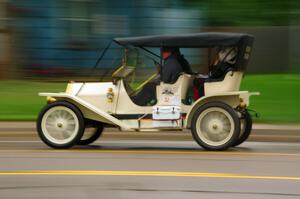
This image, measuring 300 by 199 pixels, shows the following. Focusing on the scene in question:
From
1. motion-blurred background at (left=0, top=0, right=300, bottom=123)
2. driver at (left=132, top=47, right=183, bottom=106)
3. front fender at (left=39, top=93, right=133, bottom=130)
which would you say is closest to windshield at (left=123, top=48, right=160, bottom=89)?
driver at (left=132, top=47, right=183, bottom=106)

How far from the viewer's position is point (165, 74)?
11328mm

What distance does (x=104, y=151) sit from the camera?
1132cm

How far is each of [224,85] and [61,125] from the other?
255cm

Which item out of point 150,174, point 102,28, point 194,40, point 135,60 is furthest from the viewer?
point 102,28

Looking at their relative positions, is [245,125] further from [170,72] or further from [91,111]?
[91,111]

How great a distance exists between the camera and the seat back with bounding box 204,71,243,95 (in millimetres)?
11266

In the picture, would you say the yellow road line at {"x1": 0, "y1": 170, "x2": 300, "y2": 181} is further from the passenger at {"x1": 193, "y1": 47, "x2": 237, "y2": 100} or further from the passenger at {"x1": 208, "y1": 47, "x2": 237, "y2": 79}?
the passenger at {"x1": 208, "y1": 47, "x2": 237, "y2": 79}

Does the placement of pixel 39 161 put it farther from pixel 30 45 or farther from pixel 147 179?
pixel 30 45

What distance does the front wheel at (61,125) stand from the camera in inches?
448

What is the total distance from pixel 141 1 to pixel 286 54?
4.91m

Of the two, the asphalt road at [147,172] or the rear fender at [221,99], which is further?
the rear fender at [221,99]

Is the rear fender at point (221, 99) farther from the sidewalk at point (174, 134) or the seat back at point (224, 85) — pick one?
the sidewalk at point (174, 134)

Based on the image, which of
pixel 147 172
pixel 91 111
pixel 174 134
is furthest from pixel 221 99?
pixel 174 134

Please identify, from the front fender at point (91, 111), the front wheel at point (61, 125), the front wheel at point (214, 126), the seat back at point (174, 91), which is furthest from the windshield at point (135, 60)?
the front wheel at point (214, 126)
